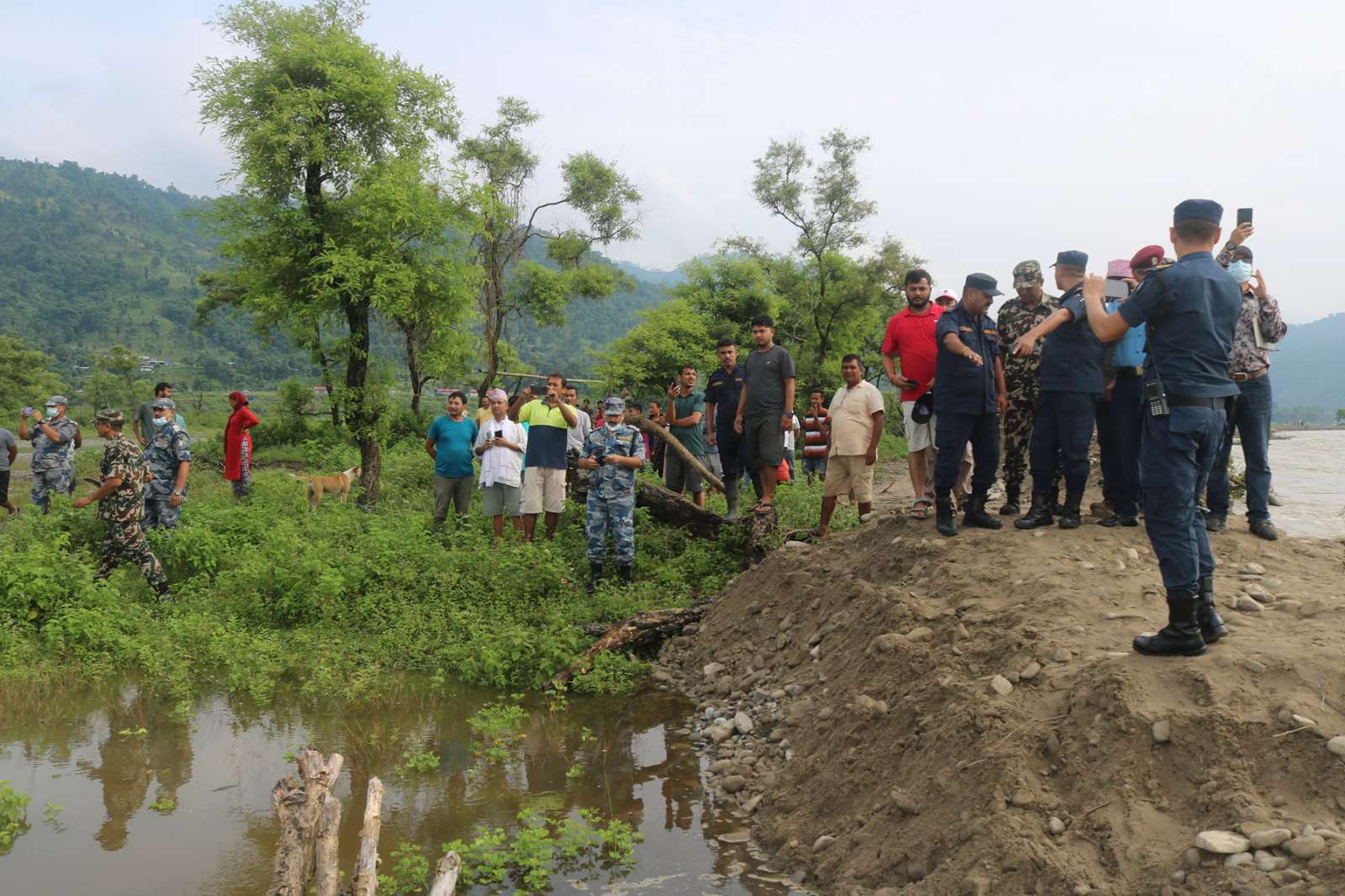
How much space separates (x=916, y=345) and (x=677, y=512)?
11.6ft

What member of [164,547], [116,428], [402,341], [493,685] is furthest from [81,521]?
[402,341]

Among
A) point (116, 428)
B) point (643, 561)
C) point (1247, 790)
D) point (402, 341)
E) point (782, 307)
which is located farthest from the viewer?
point (782, 307)

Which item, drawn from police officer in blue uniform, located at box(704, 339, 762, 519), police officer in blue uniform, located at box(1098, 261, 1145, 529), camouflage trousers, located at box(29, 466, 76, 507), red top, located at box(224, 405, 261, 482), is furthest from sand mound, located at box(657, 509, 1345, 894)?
camouflage trousers, located at box(29, 466, 76, 507)

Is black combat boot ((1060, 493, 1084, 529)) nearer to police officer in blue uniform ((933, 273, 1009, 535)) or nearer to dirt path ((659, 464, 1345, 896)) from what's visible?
dirt path ((659, 464, 1345, 896))

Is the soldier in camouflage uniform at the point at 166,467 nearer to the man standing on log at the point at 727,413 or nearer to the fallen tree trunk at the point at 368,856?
the man standing on log at the point at 727,413

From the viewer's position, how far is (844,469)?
844cm

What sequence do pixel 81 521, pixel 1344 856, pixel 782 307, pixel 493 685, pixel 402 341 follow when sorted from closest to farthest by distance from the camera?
1. pixel 1344 856
2. pixel 493 685
3. pixel 81 521
4. pixel 402 341
5. pixel 782 307

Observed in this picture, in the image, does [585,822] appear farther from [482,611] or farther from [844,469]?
[844,469]

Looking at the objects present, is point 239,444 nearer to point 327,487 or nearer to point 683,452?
point 327,487

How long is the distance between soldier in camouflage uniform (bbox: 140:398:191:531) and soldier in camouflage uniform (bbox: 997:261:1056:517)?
27.5 feet

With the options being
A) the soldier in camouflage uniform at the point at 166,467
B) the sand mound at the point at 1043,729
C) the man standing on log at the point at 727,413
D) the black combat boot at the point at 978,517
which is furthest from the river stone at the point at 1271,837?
the soldier in camouflage uniform at the point at 166,467

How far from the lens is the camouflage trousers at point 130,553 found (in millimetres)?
8617

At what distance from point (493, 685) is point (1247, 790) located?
200 inches

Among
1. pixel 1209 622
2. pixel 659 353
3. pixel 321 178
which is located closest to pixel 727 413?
pixel 1209 622
